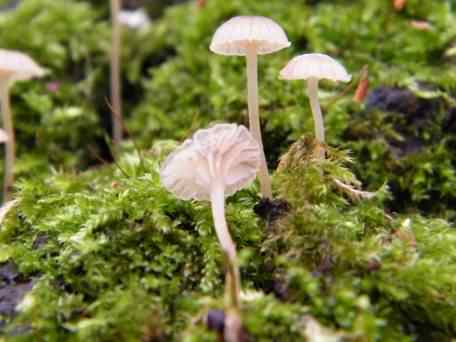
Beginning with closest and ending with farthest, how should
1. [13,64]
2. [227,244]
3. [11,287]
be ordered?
[227,244]
[11,287]
[13,64]

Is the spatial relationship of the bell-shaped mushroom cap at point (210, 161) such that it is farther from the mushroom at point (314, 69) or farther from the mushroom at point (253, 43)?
the mushroom at point (314, 69)

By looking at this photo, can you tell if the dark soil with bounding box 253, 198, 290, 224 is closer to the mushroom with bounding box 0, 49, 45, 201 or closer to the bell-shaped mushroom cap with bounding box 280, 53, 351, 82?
the bell-shaped mushroom cap with bounding box 280, 53, 351, 82

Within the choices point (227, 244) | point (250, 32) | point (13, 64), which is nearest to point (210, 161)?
point (227, 244)

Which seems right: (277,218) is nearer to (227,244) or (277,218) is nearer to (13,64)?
(227,244)

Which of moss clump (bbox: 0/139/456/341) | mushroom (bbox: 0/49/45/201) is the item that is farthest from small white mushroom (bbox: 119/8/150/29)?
moss clump (bbox: 0/139/456/341)

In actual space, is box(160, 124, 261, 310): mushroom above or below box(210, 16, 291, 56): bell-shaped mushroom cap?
below

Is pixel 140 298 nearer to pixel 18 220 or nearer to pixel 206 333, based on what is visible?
pixel 206 333
